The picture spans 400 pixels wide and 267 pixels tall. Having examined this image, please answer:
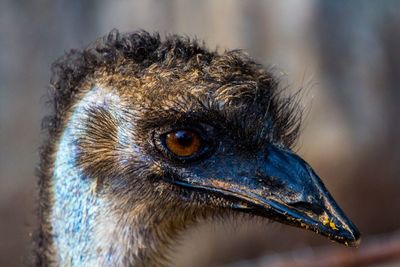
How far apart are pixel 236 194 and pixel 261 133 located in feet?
0.66

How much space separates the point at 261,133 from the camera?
288cm

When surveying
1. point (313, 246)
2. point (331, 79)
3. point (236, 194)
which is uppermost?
point (331, 79)

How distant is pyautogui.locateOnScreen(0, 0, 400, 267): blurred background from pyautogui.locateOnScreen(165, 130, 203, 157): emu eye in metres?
3.49

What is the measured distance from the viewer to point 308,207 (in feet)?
8.87

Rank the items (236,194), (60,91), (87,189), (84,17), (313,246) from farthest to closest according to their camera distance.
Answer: (84,17) → (313,246) → (60,91) → (87,189) → (236,194)

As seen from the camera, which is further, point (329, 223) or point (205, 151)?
point (205, 151)

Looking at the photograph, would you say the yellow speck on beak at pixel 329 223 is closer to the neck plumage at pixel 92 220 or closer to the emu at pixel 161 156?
the emu at pixel 161 156

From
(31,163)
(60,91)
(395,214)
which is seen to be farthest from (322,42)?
(60,91)

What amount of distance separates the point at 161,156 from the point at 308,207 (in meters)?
0.48

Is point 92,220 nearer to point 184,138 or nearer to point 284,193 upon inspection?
point 184,138

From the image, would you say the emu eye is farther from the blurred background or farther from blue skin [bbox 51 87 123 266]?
the blurred background

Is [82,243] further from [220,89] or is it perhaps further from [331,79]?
[331,79]

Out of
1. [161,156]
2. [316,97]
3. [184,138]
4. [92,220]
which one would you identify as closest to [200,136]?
[184,138]

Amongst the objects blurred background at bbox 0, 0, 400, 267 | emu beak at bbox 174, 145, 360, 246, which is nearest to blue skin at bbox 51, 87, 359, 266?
emu beak at bbox 174, 145, 360, 246
